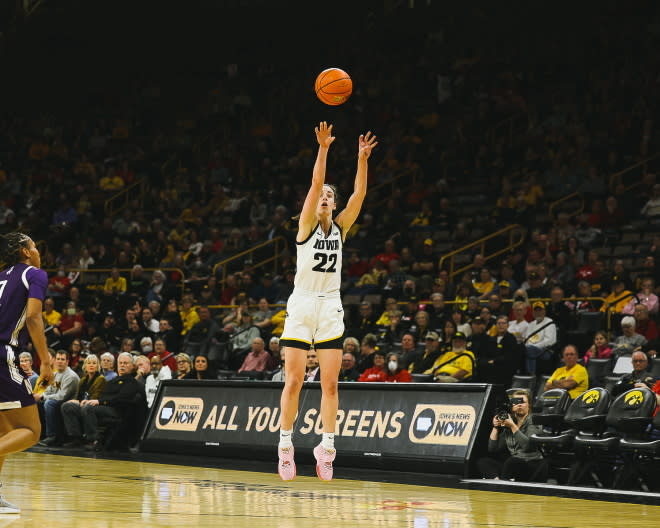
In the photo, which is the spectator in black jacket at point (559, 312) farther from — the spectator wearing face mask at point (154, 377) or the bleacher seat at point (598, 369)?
the spectator wearing face mask at point (154, 377)

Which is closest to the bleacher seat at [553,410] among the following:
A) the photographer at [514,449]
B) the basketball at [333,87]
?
the photographer at [514,449]

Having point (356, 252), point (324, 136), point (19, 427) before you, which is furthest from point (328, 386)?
point (356, 252)

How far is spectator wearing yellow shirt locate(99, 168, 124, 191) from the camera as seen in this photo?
28.9 m

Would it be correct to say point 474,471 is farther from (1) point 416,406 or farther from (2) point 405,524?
(2) point 405,524

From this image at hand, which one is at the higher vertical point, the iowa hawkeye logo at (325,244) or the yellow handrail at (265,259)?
the iowa hawkeye logo at (325,244)

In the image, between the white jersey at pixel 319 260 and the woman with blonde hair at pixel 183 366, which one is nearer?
the white jersey at pixel 319 260

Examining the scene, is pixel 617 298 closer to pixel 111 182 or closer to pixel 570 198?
pixel 570 198

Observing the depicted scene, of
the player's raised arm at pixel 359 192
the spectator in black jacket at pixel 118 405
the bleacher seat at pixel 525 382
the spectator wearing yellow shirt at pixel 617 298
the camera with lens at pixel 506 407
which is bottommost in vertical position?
the spectator in black jacket at pixel 118 405

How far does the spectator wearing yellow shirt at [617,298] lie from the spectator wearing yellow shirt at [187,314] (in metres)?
7.72

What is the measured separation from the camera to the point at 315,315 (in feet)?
28.7

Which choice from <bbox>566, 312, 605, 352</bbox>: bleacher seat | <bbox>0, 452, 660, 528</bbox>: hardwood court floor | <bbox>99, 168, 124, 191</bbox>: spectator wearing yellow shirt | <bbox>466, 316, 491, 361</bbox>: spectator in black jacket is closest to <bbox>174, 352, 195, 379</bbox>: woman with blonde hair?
<bbox>0, 452, 660, 528</bbox>: hardwood court floor

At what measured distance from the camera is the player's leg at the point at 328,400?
8648 mm

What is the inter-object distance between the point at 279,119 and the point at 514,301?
1365 centimetres

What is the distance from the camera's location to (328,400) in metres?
8.70
